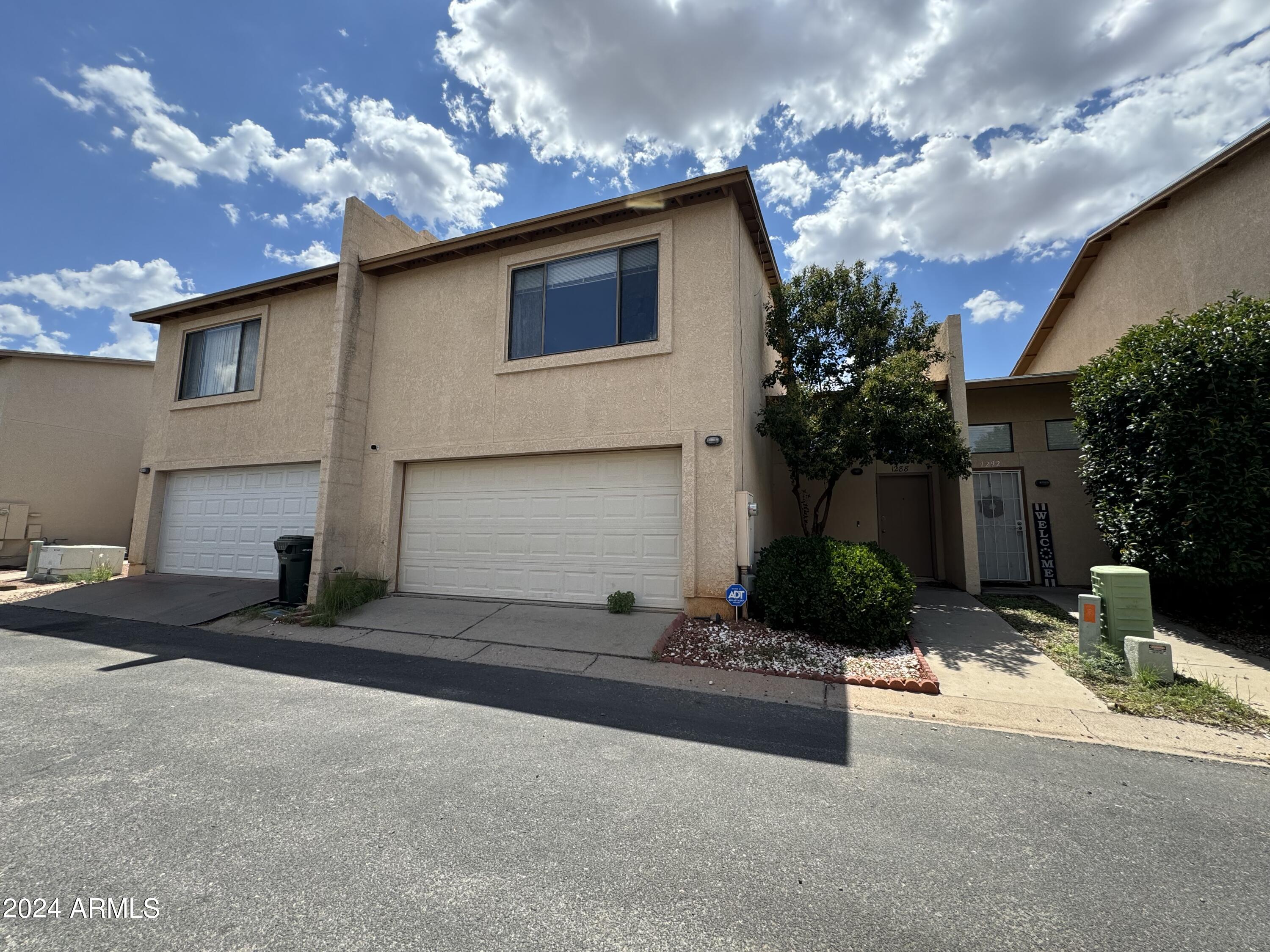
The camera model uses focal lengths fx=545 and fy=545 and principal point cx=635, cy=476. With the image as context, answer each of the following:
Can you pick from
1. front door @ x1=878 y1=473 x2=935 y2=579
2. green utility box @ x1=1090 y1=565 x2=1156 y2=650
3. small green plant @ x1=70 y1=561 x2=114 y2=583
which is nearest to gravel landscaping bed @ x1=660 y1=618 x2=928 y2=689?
green utility box @ x1=1090 y1=565 x2=1156 y2=650

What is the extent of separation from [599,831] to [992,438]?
36.4 feet

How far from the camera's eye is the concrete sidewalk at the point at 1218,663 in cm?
486

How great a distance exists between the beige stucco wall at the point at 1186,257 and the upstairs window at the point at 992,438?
3002 mm

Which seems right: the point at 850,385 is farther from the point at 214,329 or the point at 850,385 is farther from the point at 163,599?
the point at 214,329

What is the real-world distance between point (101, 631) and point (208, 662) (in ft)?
8.91

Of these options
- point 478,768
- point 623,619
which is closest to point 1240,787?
point 478,768

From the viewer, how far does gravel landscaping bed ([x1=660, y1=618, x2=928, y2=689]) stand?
537cm

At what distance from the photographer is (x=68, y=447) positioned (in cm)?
1409

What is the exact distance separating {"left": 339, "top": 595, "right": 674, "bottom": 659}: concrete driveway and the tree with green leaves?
10.8ft

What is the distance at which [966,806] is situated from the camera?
9.93ft

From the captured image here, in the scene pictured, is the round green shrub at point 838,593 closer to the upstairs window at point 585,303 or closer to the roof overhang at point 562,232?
the upstairs window at point 585,303

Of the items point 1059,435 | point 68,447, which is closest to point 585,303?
point 1059,435

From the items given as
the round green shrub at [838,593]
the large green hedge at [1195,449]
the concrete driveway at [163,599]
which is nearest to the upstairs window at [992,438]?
the large green hedge at [1195,449]

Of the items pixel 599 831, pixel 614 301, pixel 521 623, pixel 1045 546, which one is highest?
pixel 614 301
